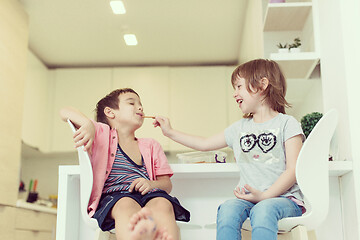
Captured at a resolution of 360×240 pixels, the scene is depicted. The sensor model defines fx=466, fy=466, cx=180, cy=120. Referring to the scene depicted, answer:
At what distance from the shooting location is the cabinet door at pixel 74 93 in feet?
12.6

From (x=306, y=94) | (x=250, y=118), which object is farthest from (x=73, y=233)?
(x=306, y=94)

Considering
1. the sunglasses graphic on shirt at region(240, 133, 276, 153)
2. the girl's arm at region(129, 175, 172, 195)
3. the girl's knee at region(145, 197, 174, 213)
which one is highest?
the sunglasses graphic on shirt at region(240, 133, 276, 153)

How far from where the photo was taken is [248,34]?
3.11 metres

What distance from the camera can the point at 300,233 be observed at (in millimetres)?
1143

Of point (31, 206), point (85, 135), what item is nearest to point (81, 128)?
point (85, 135)

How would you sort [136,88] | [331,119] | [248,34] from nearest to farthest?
1. [331,119]
2. [248,34]
3. [136,88]

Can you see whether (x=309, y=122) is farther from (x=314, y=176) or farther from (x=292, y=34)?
(x=292, y=34)

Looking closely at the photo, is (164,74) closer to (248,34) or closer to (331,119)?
(248,34)

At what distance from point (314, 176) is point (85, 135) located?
0.63 metres

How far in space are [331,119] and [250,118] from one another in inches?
13.5

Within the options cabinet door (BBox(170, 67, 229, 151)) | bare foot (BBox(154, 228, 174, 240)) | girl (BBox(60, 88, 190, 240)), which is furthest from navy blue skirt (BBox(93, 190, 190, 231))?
cabinet door (BBox(170, 67, 229, 151))

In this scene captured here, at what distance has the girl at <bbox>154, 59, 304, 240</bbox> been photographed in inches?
45.4

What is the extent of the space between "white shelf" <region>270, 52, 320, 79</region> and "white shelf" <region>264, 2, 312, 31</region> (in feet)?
0.96

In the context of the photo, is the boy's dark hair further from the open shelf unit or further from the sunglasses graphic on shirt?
the open shelf unit
